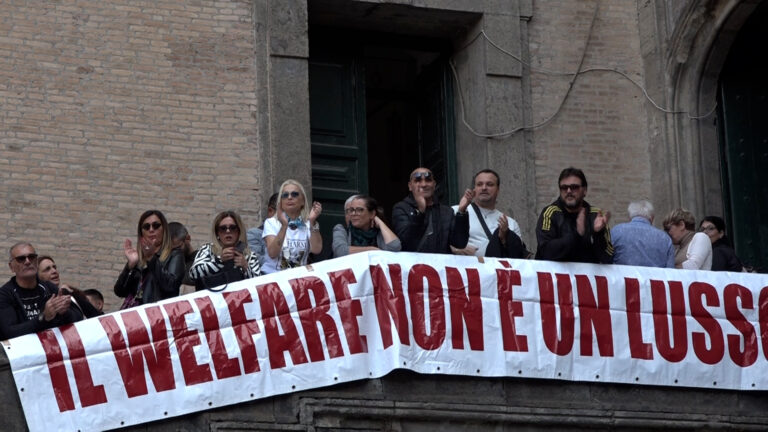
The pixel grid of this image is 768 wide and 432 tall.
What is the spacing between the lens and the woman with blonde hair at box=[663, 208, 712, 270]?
15.4m

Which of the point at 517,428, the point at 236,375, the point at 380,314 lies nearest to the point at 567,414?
the point at 517,428

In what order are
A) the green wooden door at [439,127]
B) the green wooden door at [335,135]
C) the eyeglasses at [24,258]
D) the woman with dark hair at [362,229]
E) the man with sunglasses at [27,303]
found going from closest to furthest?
the man with sunglasses at [27,303]
the eyeglasses at [24,258]
the woman with dark hair at [362,229]
the green wooden door at [335,135]
the green wooden door at [439,127]

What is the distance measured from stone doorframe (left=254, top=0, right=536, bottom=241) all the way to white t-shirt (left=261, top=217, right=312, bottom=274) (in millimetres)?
3348

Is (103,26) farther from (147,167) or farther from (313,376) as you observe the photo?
(313,376)

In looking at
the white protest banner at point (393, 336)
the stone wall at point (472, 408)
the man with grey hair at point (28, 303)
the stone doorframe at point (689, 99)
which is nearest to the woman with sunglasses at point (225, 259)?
the white protest banner at point (393, 336)

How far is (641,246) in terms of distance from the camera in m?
15.0

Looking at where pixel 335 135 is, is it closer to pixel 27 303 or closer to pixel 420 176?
pixel 420 176

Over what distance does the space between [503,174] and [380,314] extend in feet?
16.9

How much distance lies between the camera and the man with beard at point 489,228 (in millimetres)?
14797

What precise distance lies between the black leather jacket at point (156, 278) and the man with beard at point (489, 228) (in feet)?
7.71

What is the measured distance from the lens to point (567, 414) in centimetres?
1395

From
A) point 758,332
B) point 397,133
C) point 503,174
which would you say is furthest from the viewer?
point 397,133

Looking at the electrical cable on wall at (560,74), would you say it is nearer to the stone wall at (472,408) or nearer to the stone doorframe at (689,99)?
the stone doorframe at (689,99)

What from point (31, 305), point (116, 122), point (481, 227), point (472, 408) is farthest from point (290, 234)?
point (116, 122)
